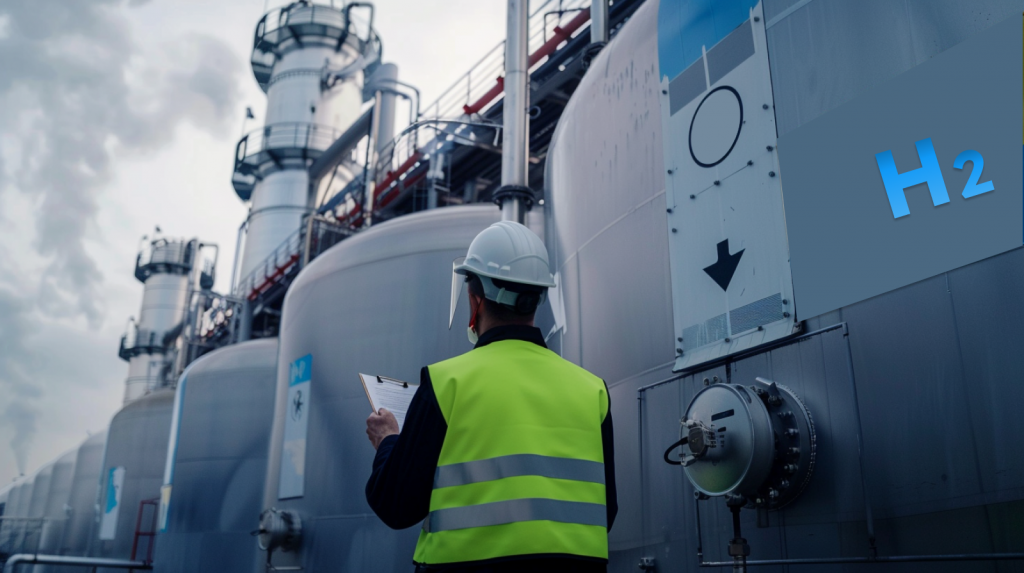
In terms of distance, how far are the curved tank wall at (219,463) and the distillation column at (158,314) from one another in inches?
660

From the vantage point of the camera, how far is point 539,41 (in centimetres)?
1149

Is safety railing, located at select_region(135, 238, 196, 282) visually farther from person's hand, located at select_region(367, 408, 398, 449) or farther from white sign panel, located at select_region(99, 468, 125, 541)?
person's hand, located at select_region(367, 408, 398, 449)

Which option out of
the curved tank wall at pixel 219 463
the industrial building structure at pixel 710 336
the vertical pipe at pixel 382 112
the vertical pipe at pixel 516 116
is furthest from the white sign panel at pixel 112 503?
the vertical pipe at pixel 516 116

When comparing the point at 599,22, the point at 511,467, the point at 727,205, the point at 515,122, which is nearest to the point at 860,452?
the point at 727,205

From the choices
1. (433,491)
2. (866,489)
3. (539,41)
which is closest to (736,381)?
(866,489)

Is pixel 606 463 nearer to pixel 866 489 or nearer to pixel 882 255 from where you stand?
pixel 866 489

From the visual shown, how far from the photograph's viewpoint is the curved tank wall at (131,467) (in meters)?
18.0

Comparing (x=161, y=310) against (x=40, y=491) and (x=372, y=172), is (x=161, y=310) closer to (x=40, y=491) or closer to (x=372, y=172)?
(x=40, y=491)

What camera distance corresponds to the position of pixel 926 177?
119 inches

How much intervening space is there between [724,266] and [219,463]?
463 inches

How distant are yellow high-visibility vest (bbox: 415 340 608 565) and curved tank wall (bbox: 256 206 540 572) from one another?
16.9 ft

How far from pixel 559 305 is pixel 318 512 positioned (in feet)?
13.1

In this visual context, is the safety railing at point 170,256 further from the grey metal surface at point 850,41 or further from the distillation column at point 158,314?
the grey metal surface at point 850,41

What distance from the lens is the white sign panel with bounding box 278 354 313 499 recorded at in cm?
876
